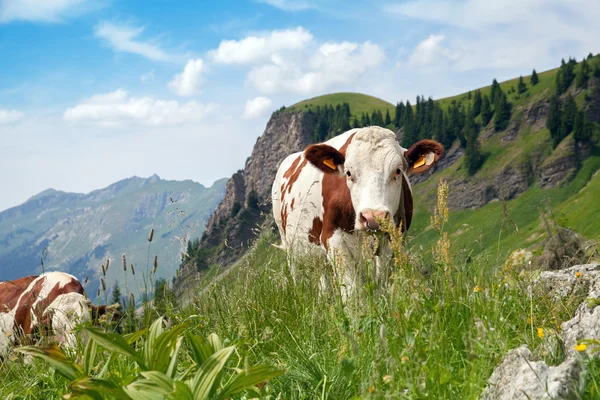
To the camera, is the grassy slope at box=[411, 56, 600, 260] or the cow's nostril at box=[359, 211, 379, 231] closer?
the cow's nostril at box=[359, 211, 379, 231]

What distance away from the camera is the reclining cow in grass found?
23.0 ft

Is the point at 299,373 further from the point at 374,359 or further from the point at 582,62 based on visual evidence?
the point at 582,62

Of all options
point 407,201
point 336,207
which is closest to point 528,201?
point 407,201

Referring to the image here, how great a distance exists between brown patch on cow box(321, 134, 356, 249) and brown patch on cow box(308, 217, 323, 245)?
0.24m

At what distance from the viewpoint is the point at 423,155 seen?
7.90 m

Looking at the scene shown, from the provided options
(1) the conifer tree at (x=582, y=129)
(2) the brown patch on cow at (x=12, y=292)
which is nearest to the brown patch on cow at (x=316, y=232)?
(2) the brown patch on cow at (x=12, y=292)

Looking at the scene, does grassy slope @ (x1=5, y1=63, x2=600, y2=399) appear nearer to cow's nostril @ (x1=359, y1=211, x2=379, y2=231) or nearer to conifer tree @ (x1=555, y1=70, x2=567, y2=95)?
cow's nostril @ (x1=359, y1=211, x2=379, y2=231)

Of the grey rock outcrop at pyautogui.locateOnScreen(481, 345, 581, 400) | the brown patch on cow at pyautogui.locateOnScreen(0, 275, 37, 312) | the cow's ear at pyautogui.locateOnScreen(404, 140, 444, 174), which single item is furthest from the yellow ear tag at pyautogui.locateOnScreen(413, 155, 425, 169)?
the brown patch on cow at pyautogui.locateOnScreen(0, 275, 37, 312)

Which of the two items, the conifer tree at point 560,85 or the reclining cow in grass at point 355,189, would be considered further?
the conifer tree at point 560,85

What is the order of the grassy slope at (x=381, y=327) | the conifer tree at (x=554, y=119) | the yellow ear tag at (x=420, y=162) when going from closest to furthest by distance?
1. the grassy slope at (x=381, y=327)
2. the yellow ear tag at (x=420, y=162)
3. the conifer tree at (x=554, y=119)

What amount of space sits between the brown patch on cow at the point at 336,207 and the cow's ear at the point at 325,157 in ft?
0.47

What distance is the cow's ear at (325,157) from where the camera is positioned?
780 centimetres

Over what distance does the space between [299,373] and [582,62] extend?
A: 745 ft

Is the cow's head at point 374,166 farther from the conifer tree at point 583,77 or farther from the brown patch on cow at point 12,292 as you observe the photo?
the conifer tree at point 583,77
